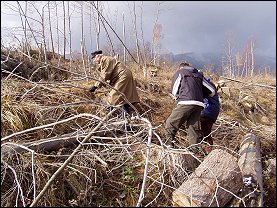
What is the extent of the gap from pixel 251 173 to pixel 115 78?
2662 mm

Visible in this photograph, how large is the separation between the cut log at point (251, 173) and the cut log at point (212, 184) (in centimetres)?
15

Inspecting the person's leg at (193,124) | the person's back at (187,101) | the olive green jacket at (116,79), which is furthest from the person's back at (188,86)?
the olive green jacket at (116,79)

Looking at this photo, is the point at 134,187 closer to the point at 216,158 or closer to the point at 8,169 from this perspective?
the point at 216,158

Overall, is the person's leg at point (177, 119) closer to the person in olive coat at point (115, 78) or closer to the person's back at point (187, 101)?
the person's back at point (187, 101)

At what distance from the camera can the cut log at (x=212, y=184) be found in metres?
3.19

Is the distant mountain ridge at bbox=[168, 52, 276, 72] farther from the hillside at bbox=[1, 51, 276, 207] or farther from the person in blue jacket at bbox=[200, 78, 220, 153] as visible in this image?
the hillside at bbox=[1, 51, 276, 207]

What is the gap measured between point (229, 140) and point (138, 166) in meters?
2.05

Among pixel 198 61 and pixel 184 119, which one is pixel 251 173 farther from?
pixel 198 61

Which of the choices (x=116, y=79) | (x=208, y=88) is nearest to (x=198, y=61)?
(x=116, y=79)

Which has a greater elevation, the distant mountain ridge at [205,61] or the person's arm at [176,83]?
the person's arm at [176,83]

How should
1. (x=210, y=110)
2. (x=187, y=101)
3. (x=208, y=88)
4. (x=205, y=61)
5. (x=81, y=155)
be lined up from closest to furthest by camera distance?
(x=81, y=155) < (x=187, y=101) < (x=208, y=88) < (x=210, y=110) < (x=205, y=61)

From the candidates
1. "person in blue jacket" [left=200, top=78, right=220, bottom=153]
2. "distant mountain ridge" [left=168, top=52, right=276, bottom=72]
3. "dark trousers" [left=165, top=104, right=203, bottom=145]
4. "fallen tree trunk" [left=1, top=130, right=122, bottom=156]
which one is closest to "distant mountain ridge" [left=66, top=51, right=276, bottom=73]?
"distant mountain ridge" [left=168, top=52, right=276, bottom=72]

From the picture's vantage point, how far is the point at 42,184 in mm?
3461

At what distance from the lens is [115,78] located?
534 centimetres
